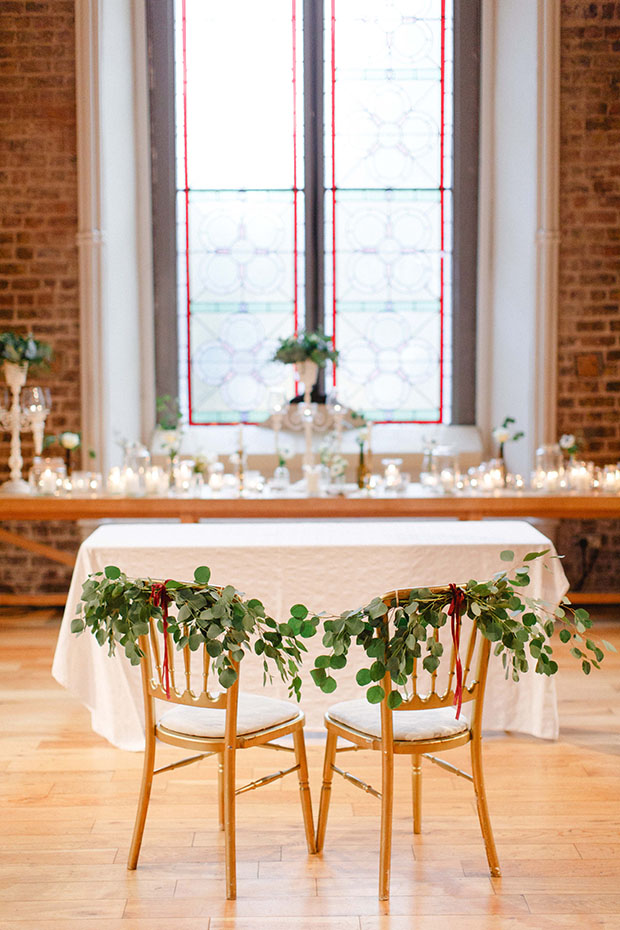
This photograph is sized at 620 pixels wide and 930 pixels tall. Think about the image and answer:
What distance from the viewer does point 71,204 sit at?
5777 millimetres

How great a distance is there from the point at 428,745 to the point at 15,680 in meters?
2.57

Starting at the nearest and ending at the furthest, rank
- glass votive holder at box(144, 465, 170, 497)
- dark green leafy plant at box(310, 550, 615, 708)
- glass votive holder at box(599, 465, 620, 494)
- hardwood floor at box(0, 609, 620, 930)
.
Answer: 1. dark green leafy plant at box(310, 550, 615, 708)
2. hardwood floor at box(0, 609, 620, 930)
3. glass votive holder at box(144, 465, 170, 497)
4. glass votive holder at box(599, 465, 620, 494)

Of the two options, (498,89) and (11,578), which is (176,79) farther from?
(11,578)

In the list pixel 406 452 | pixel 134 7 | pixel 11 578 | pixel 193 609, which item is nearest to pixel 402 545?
pixel 193 609

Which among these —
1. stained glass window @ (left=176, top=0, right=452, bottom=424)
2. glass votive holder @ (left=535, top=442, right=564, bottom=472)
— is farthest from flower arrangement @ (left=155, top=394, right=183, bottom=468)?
glass votive holder @ (left=535, top=442, right=564, bottom=472)

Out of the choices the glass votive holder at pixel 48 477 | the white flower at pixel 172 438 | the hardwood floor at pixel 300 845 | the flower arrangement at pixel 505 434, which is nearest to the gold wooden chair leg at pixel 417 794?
the hardwood floor at pixel 300 845

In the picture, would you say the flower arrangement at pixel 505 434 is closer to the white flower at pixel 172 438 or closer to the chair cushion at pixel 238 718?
the white flower at pixel 172 438

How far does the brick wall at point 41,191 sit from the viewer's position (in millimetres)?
5719

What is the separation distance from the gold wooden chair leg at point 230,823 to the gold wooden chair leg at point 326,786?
33cm

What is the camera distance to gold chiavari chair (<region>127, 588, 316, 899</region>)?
8.37 ft

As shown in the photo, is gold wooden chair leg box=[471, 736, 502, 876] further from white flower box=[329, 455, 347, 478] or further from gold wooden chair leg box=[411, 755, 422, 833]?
white flower box=[329, 455, 347, 478]

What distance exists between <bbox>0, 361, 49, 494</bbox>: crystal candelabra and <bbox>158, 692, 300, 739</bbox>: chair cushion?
2.79 metres

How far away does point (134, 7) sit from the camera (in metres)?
6.32

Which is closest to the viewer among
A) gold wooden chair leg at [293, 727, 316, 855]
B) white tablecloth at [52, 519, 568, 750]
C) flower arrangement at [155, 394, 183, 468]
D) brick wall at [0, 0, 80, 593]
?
gold wooden chair leg at [293, 727, 316, 855]
